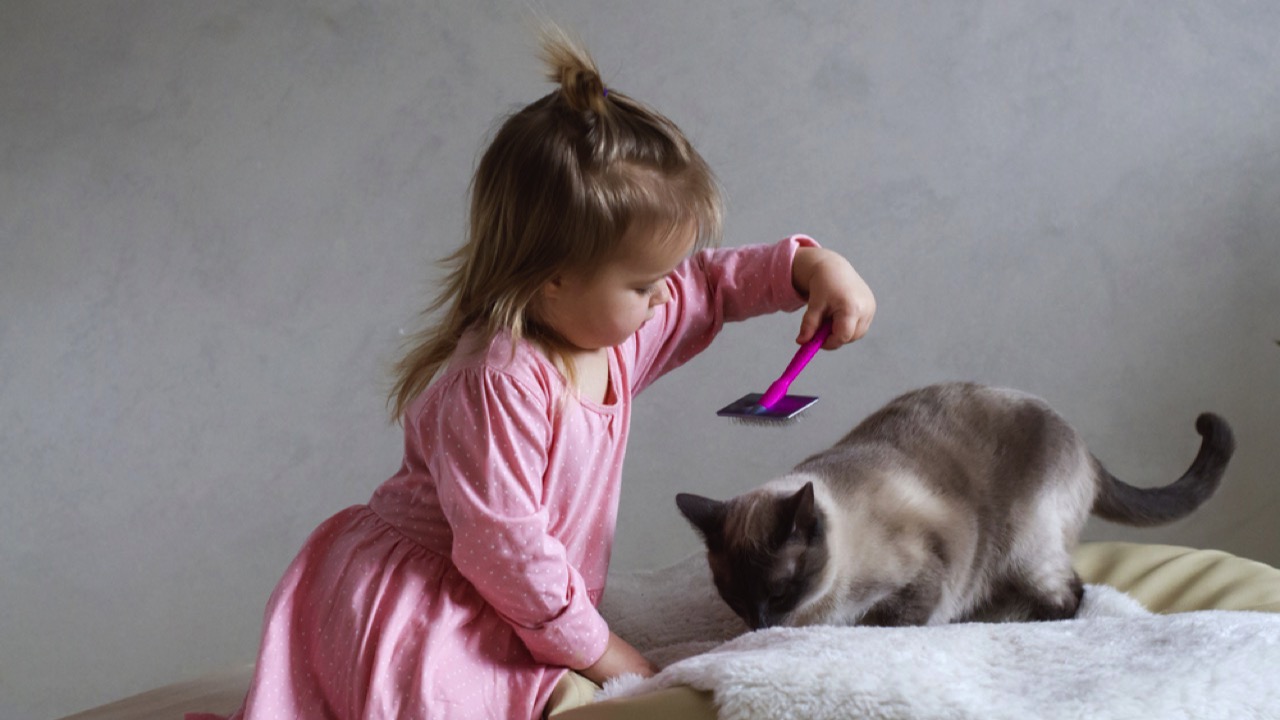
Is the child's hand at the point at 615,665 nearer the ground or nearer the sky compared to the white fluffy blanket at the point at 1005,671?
nearer the ground

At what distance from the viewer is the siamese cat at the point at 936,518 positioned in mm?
1131

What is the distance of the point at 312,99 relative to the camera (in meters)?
1.94

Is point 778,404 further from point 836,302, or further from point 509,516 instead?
point 509,516

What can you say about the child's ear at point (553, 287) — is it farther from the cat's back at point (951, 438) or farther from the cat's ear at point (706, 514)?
the cat's back at point (951, 438)

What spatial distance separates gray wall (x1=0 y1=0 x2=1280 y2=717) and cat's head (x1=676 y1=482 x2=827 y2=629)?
834 millimetres

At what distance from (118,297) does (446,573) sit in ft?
4.11

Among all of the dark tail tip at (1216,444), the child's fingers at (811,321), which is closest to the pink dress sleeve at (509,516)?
the child's fingers at (811,321)

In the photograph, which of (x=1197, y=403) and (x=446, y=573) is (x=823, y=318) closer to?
(x=446, y=573)

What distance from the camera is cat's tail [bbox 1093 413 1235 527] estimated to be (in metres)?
1.24

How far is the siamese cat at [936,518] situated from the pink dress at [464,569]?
0.59 feet

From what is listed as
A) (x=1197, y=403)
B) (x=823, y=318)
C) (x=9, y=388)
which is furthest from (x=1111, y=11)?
(x=9, y=388)

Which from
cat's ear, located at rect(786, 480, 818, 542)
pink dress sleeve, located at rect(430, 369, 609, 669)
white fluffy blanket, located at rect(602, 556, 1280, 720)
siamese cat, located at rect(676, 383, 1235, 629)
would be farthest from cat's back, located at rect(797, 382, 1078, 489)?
pink dress sleeve, located at rect(430, 369, 609, 669)

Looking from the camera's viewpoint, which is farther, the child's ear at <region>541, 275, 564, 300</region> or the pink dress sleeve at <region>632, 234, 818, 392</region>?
the pink dress sleeve at <region>632, 234, 818, 392</region>

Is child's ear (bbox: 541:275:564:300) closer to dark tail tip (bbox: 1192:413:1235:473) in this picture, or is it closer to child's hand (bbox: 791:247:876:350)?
child's hand (bbox: 791:247:876:350)
